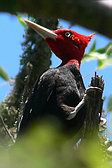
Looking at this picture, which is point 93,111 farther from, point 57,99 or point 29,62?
point 29,62

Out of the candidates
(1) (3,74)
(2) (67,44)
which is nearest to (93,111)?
(1) (3,74)

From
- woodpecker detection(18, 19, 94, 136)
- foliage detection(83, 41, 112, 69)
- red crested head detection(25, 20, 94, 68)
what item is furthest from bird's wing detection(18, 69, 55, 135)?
foliage detection(83, 41, 112, 69)

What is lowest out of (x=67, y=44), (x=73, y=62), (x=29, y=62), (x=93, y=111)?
(x=93, y=111)

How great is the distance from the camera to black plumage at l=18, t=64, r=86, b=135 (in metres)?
3.51

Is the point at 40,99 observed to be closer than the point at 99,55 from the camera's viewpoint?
No

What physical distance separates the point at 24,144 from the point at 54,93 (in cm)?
298

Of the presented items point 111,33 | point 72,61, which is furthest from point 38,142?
point 72,61

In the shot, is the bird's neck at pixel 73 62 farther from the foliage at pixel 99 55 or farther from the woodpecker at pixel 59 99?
the foliage at pixel 99 55

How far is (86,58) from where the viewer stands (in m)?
2.13

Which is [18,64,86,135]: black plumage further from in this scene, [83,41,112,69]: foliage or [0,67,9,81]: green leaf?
[0,67,9,81]: green leaf

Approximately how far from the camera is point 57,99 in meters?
3.55

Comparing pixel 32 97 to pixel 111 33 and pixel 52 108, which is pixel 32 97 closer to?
pixel 52 108

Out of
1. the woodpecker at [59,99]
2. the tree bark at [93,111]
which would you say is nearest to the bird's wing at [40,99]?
the woodpecker at [59,99]

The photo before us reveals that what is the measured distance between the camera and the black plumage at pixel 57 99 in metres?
3.51
